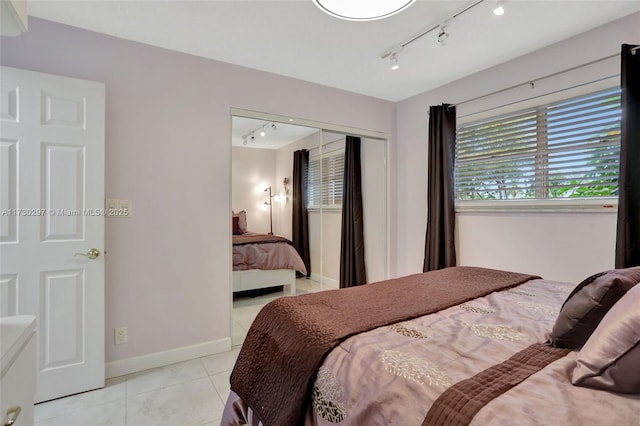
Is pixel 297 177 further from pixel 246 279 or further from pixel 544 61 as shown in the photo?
pixel 544 61

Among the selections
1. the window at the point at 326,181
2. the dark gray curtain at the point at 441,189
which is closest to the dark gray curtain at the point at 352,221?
the window at the point at 326,181

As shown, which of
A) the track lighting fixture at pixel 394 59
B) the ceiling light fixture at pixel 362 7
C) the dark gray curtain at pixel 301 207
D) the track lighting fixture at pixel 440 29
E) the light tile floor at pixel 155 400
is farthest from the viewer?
the dark gray curtain at pixel 301 207

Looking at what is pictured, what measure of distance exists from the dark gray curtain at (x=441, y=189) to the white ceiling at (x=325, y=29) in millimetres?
500

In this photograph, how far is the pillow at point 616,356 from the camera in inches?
30.8

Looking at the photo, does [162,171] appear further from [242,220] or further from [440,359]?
[440,359]

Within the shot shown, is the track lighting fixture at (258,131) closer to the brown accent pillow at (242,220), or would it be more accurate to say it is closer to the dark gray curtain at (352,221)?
the brown accent pillow at (242,220)

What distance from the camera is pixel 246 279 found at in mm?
3127

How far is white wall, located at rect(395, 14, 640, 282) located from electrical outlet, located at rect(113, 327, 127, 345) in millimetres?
2891

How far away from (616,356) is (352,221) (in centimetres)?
298

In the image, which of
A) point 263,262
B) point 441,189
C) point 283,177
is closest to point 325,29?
point 283,177

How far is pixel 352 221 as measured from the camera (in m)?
3.75

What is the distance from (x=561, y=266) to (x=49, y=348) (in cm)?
373

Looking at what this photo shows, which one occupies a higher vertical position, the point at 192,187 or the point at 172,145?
the point at 172,145

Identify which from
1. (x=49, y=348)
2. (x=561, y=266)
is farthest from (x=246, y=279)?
(x=561, y=266)
